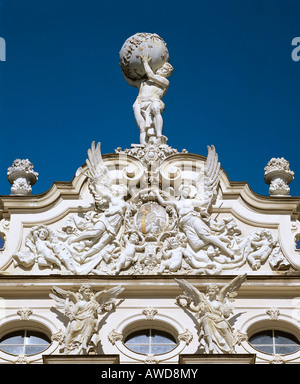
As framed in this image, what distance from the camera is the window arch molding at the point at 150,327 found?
18.6m

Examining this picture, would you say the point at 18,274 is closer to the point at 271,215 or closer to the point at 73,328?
the point at 73,328

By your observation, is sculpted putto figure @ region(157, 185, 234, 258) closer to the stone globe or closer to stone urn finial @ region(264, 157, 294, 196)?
stone urn finial @ region(264, 157, 294, 196)

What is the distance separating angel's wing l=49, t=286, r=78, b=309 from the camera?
1877 cm

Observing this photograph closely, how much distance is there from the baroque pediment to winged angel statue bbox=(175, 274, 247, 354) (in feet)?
1.75

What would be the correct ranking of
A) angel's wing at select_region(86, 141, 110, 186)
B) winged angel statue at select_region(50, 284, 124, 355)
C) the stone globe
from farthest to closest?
the stone globe < angel's wing at select_region(86, 141, 110, 186) < winged angel statue at select_region(50, 284, 124, 355)

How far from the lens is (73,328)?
1830cm

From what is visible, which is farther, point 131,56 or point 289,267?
point 131,56

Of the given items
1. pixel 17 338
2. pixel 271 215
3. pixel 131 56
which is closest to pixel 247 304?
pixel 271 215

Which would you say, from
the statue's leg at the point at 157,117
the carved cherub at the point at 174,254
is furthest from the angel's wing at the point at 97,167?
the carved cherub at the point at 174,254

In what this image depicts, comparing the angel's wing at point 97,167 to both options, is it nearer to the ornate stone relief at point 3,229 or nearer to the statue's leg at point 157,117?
the statue's leg at point 157,117

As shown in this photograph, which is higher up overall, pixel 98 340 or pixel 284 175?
pixel 284 175

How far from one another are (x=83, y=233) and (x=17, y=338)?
6.11ft

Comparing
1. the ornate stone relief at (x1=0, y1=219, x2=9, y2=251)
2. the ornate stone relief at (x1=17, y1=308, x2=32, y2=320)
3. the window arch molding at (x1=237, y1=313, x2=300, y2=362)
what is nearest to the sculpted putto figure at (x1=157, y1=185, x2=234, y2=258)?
the window arch molding at (x1=237, y1=313, x2=300, y2=362)

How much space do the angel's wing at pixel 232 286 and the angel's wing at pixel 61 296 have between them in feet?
6.77
